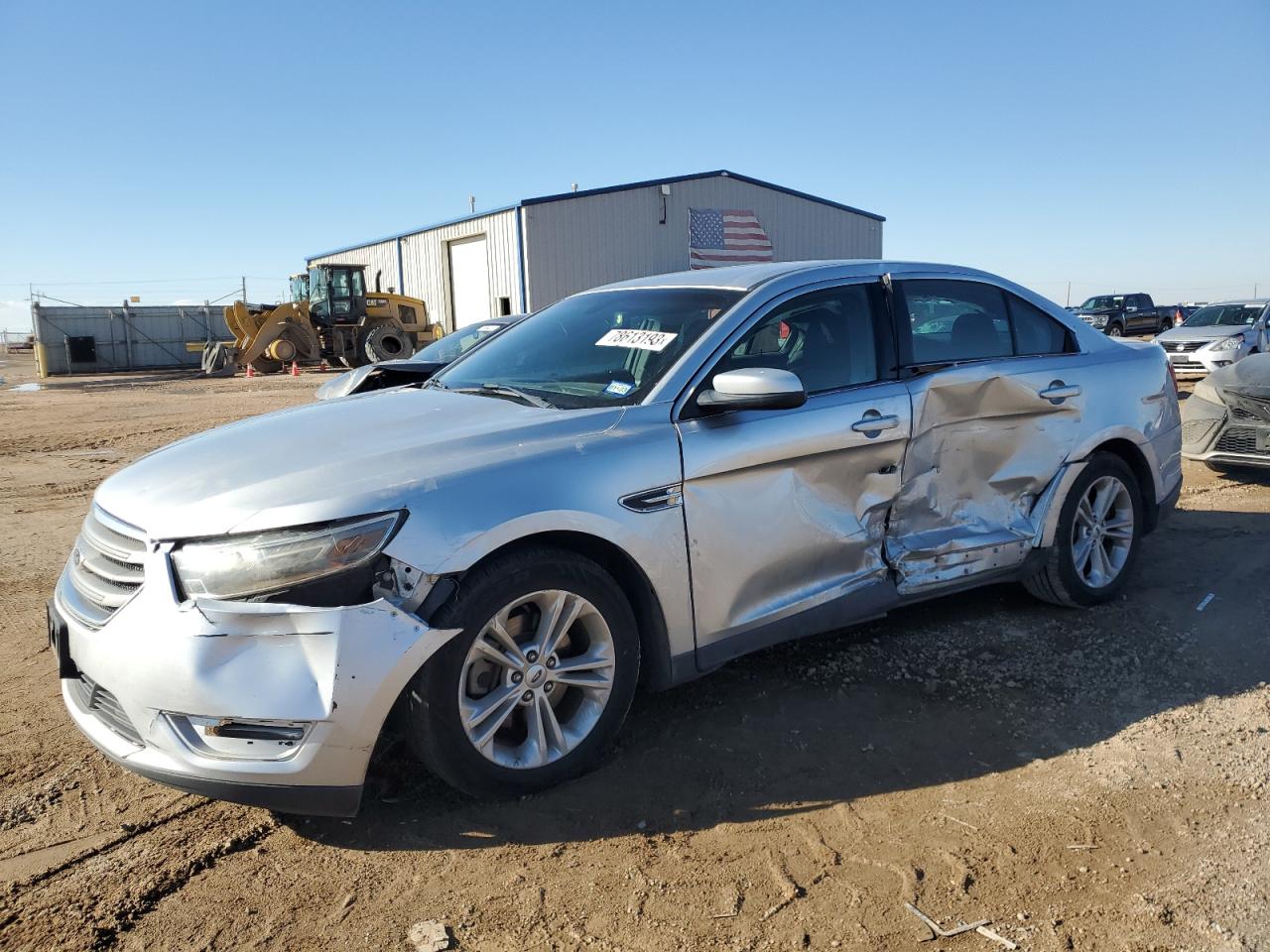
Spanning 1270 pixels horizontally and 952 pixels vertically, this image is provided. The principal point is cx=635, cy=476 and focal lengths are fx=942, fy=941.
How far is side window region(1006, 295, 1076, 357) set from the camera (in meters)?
4.55

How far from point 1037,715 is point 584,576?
1.90 meters

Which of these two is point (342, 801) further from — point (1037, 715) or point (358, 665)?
point (1037, 715)

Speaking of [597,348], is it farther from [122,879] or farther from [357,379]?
[357,379]

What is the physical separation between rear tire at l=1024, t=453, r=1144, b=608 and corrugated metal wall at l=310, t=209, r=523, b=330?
2360 cm

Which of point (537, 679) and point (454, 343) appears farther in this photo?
point (454, 343)

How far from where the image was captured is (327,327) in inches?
1101

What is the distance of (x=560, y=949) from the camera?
7.59 ft

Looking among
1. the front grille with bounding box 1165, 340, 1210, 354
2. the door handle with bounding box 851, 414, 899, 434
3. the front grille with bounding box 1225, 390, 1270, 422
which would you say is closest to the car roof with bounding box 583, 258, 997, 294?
the door handle with bounding box 851, 414, 899, 434

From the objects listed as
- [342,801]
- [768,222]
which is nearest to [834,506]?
[342,801]

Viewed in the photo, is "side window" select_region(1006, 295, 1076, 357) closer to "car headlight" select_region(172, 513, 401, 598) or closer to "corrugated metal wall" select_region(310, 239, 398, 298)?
"car headlight" select_region(172, 513, 401, 598)

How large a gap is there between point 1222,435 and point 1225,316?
548 inches

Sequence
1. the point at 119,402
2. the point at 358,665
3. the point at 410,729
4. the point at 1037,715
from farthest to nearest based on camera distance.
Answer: the point at 119,402 → the point at 1037,715 → the point at 410,729 → the point at 358,665

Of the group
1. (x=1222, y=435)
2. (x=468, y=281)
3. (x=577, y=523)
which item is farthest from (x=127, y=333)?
(x=577, y=523)

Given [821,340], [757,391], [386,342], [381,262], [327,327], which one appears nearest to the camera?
[757,391]
